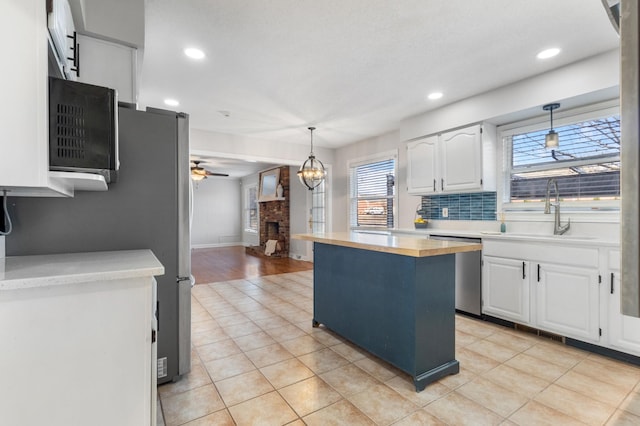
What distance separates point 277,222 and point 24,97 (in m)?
7.51

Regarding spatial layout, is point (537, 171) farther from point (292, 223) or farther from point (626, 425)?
point (292, 223)

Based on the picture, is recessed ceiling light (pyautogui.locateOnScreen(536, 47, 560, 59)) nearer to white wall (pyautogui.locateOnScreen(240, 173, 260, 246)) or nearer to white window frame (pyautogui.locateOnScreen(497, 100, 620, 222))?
white window frame (pyautogui.locateOnScreen(497, 100, 620, 222))

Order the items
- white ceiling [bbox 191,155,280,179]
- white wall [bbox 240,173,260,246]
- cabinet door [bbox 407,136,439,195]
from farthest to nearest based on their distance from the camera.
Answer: white wall [bbox 240,173,260,246] → white ceiling [bbox 191,155,280,179] → cabinet door [bbox 407,136,439,195]

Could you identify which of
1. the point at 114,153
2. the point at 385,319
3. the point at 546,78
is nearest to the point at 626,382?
the point at 385,319

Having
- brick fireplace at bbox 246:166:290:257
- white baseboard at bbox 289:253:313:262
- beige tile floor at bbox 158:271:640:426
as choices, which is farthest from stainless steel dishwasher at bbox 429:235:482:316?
brick fireplace at bbox 246:166:290:257

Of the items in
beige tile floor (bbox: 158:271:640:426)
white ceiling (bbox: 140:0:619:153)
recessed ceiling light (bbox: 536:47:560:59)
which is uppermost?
white ceiling (bbox: 140:0:619:153)

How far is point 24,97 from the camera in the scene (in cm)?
113

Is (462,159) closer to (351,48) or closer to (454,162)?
(454,162)

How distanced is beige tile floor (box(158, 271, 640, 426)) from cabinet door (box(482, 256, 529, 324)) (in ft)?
0.62

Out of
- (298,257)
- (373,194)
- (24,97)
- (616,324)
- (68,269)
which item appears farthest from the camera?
(298,257)

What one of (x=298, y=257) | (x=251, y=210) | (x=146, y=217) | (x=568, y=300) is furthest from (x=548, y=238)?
(x=251, y=210)

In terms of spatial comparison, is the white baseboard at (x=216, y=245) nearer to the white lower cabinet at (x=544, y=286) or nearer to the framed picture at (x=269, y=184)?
the framed picture at (x=269, y=184)

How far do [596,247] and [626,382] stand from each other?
972 millimetres

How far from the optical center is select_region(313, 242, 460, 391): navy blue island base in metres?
2.09
